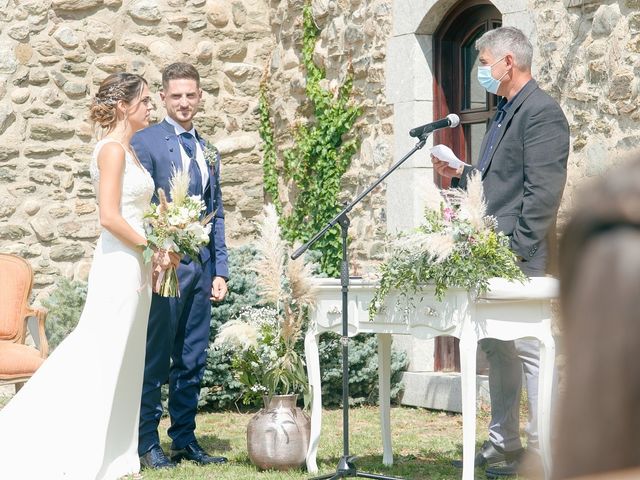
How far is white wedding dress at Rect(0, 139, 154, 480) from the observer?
5188mm

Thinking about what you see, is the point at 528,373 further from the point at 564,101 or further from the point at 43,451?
the point at 43,451

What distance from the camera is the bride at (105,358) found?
205 inches

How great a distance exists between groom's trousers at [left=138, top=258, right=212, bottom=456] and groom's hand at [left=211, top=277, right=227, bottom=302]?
47 mm

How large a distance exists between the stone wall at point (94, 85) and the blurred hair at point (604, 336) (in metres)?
7.91

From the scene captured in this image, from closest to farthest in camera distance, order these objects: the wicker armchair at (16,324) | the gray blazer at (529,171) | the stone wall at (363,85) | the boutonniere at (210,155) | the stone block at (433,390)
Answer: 1. the gray blazer at (529,171)
2. the boutonniere at (210,155)
3. the wicker armchair at (16,324)
4. the stone block at (433,390)
5. the stone wall at (363,85)

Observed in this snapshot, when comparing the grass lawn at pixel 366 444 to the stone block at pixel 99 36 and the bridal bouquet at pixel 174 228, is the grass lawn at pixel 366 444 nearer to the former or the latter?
the bridal bouquet at pixel 174 228

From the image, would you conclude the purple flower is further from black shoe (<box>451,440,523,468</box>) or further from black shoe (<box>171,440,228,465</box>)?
black shoe (<box>171,440,228,465</box>)

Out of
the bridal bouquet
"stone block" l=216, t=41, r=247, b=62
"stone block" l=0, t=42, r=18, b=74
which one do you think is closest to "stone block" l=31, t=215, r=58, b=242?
"stone block" l=0, t=42, r=18, b=74

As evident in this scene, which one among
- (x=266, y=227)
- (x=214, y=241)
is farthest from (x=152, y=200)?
(x=266, y=227)

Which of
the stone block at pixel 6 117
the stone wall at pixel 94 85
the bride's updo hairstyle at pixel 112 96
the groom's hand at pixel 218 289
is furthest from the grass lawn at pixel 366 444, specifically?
the stone block at pixel 6 117

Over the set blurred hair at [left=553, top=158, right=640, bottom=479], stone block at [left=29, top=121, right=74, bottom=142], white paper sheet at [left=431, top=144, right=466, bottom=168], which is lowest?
blurred hair at [left=553, top=158, right=640, bottom=479]

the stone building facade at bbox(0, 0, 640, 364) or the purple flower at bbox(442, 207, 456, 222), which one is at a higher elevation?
the stone building facade at bbox(0, 0, 640, 364)

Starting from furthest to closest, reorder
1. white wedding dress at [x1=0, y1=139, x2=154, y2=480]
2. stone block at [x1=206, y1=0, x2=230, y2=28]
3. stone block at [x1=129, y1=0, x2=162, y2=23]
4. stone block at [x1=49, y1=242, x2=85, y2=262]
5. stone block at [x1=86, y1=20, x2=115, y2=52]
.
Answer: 1. stone block at [x1=206, y1=0, x2=230, y2=28]
2. stone block at [x1=129, y1=0, x2=162, y2=23]
3. stone block at [x1=86, y1=20, x2=115, y2=52]
4. stone block at [x1=49, y1=242, x2=85, y2=262]
5. white wedding dress at [x1=0, y1=139, x2=154, y2=480]

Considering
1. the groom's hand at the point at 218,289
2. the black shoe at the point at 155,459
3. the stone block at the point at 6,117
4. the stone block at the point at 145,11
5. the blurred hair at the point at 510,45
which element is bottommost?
the black shoe at the point at 155,459
